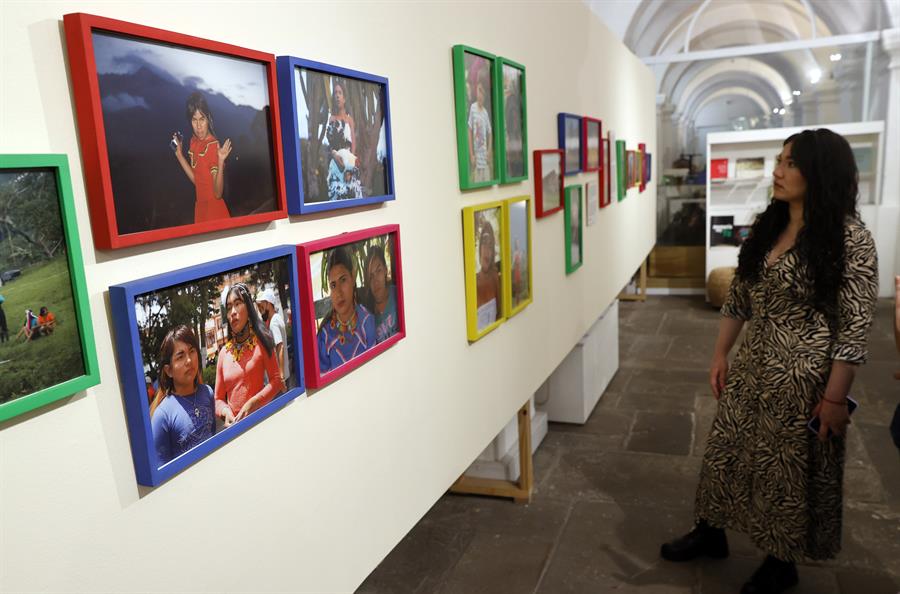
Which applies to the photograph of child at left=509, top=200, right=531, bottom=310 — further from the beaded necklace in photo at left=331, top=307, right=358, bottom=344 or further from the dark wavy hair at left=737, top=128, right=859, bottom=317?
the beaded necklace in photo at left=331, top=307, right=358, bottom=344

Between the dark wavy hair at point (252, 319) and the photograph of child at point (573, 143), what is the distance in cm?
291

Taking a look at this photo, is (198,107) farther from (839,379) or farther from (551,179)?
(551,179)

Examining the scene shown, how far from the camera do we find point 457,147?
8.25 ft

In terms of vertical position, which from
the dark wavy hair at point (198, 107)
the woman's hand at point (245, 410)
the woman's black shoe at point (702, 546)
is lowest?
the woman's black shoe at point (702, 546)

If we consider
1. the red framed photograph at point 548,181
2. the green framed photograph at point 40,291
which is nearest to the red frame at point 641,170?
the red framed photograph at point 548,181

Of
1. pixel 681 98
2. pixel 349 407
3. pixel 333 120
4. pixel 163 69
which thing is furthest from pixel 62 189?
pixel 681 98

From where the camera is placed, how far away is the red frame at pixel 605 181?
5.26 meters

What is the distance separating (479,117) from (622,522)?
8.08 feet

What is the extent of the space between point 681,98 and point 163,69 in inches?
444

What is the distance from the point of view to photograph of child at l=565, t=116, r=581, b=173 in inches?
162

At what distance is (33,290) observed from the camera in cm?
98

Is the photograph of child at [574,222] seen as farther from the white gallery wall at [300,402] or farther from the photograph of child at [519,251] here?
the photograph of child at [519,251]

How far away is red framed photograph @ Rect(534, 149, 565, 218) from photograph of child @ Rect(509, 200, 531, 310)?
275mm

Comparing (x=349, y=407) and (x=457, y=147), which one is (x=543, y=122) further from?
(x=349, y=407)
